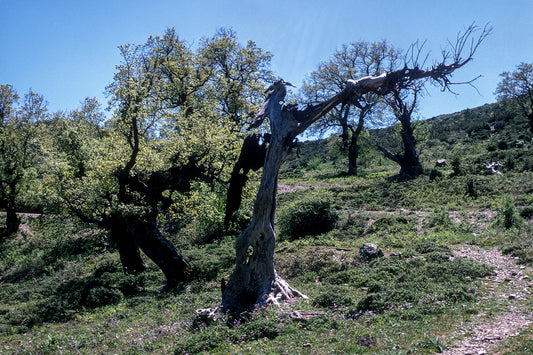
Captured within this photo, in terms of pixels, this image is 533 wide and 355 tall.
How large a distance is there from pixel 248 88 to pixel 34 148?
18659 mm

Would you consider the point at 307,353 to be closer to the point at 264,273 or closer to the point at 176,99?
the point at 264,273

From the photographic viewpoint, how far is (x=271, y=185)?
344 inches

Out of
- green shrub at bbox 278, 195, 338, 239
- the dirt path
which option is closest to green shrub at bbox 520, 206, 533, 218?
the dirt path

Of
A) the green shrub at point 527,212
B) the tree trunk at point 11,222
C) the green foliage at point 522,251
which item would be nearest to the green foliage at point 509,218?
the green shrub at point 527,212

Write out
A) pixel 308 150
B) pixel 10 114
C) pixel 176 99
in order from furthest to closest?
pixel 308 150
pixel 10 114
pixel 176 99

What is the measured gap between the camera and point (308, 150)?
7712 cm

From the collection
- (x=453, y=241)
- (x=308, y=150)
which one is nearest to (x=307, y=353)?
(x=453, y=241)

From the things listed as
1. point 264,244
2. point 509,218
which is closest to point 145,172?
point 264,244

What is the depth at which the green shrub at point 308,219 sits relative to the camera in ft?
59.9

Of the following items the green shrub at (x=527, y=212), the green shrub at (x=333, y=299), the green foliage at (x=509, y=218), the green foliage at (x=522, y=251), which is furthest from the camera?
the green shrub at (x=527, y=212)

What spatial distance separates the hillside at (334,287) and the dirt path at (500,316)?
3 cm

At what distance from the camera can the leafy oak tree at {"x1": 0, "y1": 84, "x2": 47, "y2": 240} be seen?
27438 millimetres

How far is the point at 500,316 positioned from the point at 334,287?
3944 millimetres

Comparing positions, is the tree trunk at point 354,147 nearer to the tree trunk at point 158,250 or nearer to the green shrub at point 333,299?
the tree trunk at point 158,250
